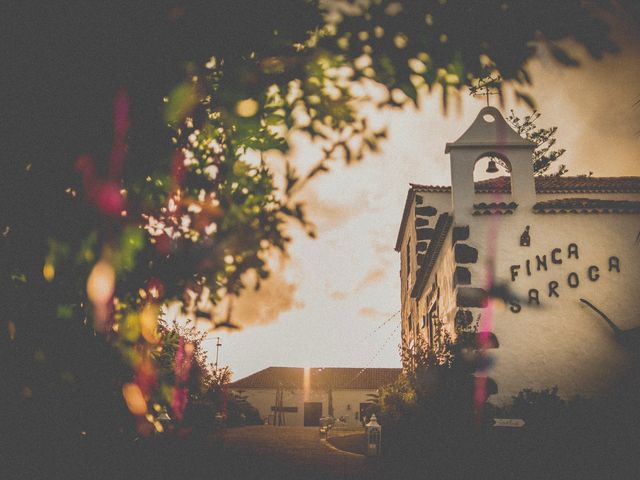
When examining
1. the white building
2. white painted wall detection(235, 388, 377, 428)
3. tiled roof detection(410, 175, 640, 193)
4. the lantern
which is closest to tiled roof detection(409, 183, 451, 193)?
tiled roof detection(410, 175, 640, 193)

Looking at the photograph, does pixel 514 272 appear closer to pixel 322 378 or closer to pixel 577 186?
pixel 577 186

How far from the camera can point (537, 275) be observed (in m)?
10.1

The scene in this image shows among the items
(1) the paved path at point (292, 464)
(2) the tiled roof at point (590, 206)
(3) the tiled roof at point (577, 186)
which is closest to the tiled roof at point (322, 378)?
(1) the paved path at point (292, 464)

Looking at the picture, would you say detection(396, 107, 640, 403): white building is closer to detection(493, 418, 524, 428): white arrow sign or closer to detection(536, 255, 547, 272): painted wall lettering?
detection(536, 255, 547, 272): painted wall lettering

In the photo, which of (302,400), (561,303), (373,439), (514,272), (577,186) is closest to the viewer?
(561,303)

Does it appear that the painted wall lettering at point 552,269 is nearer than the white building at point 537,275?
No

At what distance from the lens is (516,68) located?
2.76 meters

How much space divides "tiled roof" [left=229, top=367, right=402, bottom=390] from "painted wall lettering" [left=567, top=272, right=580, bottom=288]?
43.0 m

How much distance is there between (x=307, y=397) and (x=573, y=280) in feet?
148

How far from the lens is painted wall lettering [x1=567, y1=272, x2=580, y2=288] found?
32.6ft

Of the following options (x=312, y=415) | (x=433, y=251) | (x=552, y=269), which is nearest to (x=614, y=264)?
(x=552, y=269)

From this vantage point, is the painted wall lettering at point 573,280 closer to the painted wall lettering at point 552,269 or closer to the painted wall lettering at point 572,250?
the painted wall lettering at point 552,269

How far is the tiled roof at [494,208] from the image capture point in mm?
10492

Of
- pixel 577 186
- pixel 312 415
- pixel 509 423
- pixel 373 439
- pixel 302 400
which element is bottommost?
pixel 312 415
